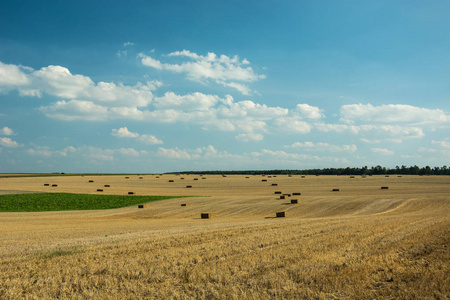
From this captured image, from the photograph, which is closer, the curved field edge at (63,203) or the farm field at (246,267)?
the farm field at (246,267)

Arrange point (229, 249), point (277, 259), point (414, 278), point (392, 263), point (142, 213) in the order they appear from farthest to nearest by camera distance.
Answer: point (142, 213)
point (229, 249)
point (277, 259)
point (392, 263)
point (414, 278)

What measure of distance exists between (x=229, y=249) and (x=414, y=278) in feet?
19.1

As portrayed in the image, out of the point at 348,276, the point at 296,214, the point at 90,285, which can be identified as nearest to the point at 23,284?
the point at 90,285

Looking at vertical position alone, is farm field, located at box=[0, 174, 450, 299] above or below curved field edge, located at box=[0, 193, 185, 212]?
above

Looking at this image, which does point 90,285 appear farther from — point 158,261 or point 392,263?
point 392,263

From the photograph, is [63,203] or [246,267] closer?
[246,267]

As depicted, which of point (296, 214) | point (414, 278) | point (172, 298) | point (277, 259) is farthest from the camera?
point (296, 214)

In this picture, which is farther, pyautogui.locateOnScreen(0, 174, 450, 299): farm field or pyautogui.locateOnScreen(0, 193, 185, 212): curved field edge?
pyautogui.locateOnScreen(0, 193, 185, 212): curved field edge

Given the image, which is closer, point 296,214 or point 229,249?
point 229,249

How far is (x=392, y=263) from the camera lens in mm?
9680

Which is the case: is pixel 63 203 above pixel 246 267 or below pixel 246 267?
below

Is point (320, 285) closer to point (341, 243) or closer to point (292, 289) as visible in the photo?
point (292, 289)

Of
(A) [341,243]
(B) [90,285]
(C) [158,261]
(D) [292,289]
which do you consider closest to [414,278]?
(D) [292,289]

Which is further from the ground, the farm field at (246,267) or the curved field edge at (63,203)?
the farm field at (246,267)
